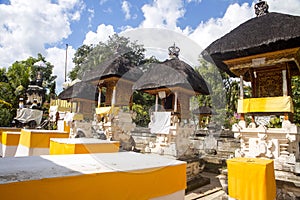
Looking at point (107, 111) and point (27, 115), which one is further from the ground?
point (107, 111)

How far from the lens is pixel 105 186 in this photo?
5.16 ft

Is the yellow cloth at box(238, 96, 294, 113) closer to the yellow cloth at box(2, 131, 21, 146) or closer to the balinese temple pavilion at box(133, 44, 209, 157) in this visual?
the balinese temple pavilion at box(133, 44, 209, 157)

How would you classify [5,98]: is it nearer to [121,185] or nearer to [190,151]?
[190,151]

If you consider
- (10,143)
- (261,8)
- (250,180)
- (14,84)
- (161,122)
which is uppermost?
(261,8)


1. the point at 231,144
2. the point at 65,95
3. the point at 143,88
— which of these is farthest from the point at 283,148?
the point at 65,95

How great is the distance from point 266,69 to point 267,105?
4.73 feet

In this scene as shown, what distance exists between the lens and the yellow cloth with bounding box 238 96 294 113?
570cm

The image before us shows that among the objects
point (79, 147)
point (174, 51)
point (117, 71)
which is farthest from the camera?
point (117, 71)

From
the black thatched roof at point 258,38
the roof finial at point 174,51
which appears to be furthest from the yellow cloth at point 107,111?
the black thatched roof at point 258,38

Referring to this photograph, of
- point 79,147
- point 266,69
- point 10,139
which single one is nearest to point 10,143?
point 10,139

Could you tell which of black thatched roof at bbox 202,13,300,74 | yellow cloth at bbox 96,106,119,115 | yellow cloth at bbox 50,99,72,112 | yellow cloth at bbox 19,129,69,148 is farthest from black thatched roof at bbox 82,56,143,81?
yellow cloth at bbox 50,99,72,112

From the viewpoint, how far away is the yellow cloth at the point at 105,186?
1.26m

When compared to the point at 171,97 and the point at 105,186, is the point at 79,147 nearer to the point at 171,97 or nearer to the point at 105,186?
the point at 105,186

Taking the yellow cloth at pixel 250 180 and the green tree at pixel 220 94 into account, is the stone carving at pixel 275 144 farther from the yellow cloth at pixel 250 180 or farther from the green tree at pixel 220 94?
the green tree at pixel 220 94
